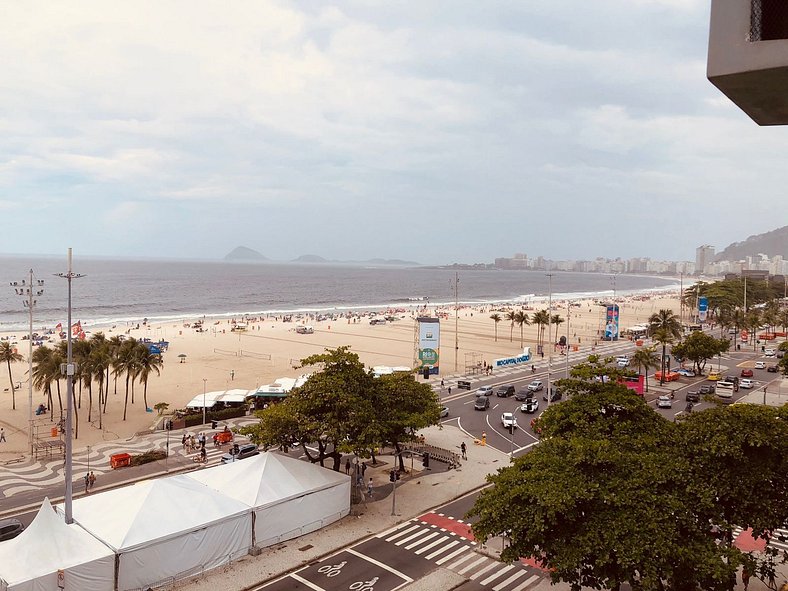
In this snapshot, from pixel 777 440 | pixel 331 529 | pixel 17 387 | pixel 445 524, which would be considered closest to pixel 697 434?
pixel 777 440

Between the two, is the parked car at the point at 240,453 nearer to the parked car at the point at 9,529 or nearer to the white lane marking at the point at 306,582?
the parked car at the point at 9,529

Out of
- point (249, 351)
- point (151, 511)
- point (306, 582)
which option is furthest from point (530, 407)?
point (249, 351)

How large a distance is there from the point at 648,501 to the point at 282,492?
43.8ft

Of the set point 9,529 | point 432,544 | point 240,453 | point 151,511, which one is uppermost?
point 151,511

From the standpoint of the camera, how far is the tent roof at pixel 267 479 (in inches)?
830

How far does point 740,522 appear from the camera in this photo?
1433 centimetres

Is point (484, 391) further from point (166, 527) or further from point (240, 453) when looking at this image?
point (166, 527)

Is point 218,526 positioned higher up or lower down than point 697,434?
lower down

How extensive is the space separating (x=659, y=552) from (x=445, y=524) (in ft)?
37.8

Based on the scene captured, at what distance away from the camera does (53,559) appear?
648 inches

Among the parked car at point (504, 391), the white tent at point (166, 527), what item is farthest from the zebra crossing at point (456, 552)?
the parked car at point (504, 391)

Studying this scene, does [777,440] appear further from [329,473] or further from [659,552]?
[329,473]

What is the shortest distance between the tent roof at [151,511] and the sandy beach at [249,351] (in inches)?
671

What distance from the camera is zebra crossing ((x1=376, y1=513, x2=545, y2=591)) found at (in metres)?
18.5
